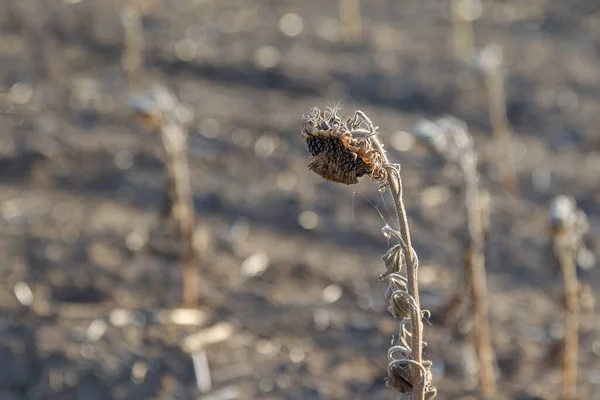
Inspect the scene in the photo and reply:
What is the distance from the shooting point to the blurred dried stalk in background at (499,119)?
5.62 meters

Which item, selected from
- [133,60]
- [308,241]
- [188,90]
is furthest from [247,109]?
[308,241]

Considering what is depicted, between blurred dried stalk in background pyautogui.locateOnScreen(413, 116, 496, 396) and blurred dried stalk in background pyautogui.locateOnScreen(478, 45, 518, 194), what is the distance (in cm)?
171

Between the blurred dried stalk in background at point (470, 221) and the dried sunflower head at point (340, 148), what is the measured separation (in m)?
1.49

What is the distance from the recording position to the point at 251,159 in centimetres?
624

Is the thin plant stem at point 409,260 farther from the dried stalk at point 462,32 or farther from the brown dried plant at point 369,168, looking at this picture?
the dried stalk at point 462,32

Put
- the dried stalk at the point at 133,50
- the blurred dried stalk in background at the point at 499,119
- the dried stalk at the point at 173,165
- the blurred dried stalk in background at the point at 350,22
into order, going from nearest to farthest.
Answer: the dried stalk at the point at 173,165 → the blurred dried stalk in background at the point at 499,119 → the dried stalk at the point at 133,50 → the blurred dried stalk in background at the point at 350,22

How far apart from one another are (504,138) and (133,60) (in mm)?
3128

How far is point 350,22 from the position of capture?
8148 mm

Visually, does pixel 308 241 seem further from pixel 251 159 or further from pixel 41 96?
pixel 41 96

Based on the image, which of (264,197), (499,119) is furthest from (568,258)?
(499,119)

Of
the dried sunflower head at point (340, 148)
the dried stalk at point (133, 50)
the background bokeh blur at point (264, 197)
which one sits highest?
the dried sunflower head at point (340, 148)

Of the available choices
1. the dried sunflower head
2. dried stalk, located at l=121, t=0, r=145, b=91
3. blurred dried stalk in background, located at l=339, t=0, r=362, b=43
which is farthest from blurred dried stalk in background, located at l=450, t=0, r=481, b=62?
the dried sunflower head


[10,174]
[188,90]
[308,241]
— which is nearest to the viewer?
[308,241]

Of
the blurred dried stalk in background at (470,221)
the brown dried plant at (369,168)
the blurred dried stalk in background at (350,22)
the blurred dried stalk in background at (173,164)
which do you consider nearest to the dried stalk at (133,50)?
the blurred dried stalk in background at (350,22)
